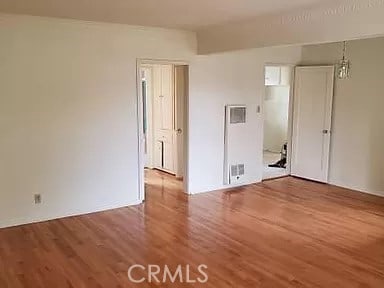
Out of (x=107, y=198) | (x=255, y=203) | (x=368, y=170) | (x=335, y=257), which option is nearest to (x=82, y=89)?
(x=107, y=198)

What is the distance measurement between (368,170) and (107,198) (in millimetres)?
4025

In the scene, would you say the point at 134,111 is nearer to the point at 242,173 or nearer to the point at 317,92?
the point at 242,173

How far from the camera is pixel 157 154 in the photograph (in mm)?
7699

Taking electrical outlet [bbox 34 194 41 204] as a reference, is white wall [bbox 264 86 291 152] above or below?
above

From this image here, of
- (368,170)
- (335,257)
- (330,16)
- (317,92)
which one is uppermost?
(330,16)

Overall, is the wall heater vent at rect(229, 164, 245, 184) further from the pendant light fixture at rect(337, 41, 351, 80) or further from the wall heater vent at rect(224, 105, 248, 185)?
the pendant light fixture at rect(337, 41, 351, 80)

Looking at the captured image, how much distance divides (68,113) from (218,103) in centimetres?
234

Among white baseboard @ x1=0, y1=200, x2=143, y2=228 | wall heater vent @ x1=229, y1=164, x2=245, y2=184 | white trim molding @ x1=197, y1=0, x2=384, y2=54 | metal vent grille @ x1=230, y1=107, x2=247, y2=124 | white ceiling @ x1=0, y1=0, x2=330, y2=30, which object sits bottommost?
white baseboard @ x1=0, y1=200, x2=143, y2=228

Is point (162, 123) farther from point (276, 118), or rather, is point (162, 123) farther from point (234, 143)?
point (276, 118)

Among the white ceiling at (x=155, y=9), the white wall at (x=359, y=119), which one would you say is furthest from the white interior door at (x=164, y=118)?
the white wall at (x=359, y=119)

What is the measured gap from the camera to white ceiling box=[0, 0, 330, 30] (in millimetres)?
3699

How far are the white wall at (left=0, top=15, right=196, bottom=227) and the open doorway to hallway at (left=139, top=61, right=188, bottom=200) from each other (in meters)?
1.37

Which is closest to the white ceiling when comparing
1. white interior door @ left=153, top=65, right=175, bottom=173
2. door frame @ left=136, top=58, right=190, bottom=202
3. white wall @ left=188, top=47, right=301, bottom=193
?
door frame @ left=136, top=58, right=190, bottom=202

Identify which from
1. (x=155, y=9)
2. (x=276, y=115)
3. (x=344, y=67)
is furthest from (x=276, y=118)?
(x=155, y=9)
